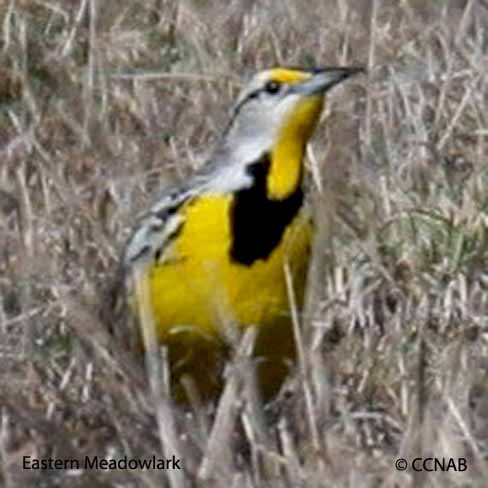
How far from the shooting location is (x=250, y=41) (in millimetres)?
6547

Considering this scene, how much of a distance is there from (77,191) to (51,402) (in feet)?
3.39

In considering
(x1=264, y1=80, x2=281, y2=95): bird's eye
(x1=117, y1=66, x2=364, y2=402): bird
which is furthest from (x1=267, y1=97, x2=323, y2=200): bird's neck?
(x1=264, y1=80, x2=281, y2=95): bird's eye

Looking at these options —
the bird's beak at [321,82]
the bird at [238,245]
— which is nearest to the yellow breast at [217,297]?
the bird at [238,245]

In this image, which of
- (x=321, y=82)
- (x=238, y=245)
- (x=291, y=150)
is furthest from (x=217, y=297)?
(x=321, y=82)

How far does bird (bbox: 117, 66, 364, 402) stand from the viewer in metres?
4.56

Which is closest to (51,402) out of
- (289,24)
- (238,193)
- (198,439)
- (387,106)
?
(238,193)

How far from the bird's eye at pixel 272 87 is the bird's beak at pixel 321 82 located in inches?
2.0

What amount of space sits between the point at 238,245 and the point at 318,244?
64 centimetres

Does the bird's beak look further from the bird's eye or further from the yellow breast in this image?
the yellow breast

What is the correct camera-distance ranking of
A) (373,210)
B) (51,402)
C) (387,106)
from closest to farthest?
1. (51,402)
2. (373,210)
3. (387,106)

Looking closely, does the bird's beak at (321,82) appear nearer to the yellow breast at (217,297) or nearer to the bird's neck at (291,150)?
the bird's neck at (291,150)

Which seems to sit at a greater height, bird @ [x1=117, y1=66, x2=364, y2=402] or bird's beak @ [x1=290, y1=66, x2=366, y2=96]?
bird's beak @ [x1=290, y1=66, x2=366, y2=96]

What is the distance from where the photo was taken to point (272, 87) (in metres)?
4.93

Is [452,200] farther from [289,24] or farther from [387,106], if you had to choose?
[289,24]
